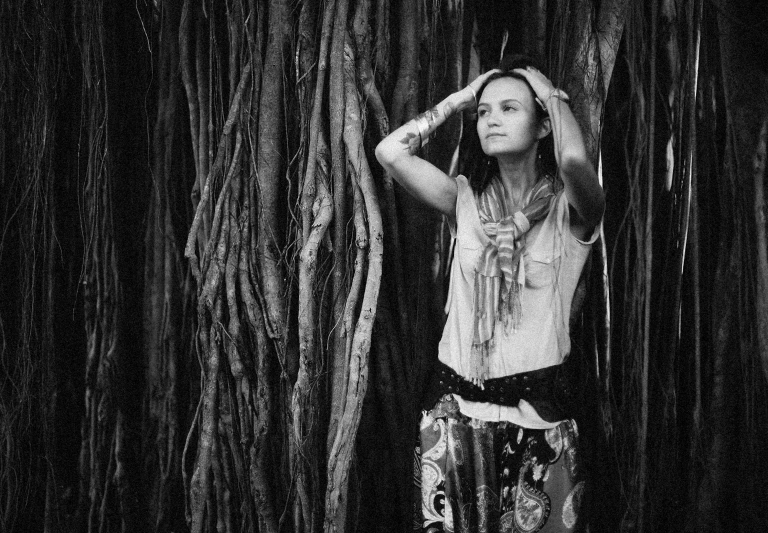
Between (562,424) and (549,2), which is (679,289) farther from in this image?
(549,2)

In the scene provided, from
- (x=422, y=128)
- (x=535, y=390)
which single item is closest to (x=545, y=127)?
(x=422, y=128)

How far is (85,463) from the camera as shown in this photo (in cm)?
222

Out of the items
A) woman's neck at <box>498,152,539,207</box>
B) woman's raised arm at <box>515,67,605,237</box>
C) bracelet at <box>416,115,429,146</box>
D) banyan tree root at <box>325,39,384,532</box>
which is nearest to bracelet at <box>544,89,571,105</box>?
woman's raised arm at <box>515,67,605,237</box>

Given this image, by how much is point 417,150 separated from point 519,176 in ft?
0.81

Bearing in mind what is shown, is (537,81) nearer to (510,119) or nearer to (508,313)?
(510,119)

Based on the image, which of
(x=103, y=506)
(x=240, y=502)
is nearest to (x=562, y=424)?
(x=240, y=502)

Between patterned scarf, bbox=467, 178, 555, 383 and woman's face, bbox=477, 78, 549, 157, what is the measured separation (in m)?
0.12

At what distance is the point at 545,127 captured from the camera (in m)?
1.66

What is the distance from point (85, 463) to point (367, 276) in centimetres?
110

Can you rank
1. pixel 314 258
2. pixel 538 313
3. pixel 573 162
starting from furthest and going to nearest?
1. pixel 314 258
2. pixel 538 313
3. pixel 573 162

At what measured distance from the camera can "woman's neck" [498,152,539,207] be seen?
5.54 feet

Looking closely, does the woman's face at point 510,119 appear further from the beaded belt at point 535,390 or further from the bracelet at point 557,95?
the beaded belt at point 535,390

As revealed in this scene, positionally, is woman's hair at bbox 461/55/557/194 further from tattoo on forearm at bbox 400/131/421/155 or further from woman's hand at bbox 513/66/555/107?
tattoo on forearm at bbox 400/131/421/155

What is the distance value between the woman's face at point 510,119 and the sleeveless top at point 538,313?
15cm
